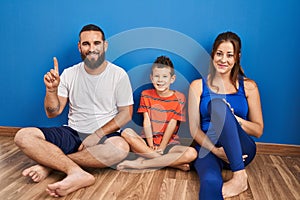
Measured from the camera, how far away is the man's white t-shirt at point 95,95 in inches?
76.9

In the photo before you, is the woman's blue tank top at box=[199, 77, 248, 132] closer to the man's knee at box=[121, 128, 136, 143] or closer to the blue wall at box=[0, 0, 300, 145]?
the blue wall at box=[0, 0, 300, 145]

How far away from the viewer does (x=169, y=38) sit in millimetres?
2062

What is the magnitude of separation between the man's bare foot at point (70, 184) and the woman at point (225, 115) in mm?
519

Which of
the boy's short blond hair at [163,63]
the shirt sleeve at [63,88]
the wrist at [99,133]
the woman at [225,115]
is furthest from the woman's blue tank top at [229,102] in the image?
the shirt sleeve at [63,88]

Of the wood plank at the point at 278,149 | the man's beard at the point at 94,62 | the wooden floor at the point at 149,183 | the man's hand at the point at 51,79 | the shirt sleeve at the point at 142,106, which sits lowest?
the wooden floor at the point at 149,183

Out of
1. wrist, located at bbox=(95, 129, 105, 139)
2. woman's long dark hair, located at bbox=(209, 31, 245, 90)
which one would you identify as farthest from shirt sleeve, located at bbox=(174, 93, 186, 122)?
wrist, located at bbox=(95, 129, 105, 139)

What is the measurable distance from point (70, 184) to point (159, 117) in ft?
2.24

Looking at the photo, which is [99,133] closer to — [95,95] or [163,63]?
[95,95]

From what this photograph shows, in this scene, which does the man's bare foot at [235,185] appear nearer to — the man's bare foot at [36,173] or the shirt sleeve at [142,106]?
the shirt sleeve at [142,106]

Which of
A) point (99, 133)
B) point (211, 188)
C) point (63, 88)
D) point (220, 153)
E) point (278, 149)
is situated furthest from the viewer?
point (278, 149)

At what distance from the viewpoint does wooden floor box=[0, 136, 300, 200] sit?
1.56 meters

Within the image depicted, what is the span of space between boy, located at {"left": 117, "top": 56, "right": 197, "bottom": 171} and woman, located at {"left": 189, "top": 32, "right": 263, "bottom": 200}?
0.13m

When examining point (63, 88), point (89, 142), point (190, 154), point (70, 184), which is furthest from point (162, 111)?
point (70, 184)

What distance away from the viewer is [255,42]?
201 cm
